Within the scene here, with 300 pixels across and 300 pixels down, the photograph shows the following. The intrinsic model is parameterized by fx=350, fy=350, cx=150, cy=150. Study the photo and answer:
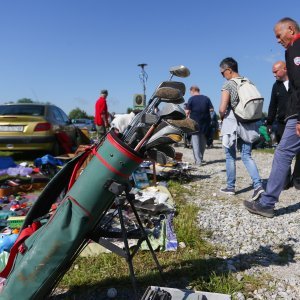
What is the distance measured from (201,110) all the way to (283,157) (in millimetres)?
5298

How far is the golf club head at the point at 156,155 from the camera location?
2.10 m

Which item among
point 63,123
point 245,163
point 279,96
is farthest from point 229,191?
point 63,123

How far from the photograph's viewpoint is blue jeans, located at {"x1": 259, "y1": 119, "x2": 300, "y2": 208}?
3900 millimetres

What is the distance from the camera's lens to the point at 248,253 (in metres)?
3.25

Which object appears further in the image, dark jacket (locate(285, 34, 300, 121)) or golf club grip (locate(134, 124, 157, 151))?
dark jacket (locate(285, 34, 300, 121))

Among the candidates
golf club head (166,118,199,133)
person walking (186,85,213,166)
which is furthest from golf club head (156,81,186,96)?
person walking (186,85,213,166)

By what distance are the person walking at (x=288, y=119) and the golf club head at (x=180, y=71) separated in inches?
69.5

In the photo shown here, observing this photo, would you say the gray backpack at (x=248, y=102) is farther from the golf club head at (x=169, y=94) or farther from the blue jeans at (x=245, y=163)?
the golf club head at (x=169, y=94)

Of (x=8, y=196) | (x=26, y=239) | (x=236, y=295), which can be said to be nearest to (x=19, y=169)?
(x=8, y=196)

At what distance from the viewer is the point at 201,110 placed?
915 cm

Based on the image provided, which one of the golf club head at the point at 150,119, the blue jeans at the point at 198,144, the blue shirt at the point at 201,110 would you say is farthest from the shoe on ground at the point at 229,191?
the golf club head at the point at 150,119

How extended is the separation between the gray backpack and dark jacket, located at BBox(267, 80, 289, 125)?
4.22 feet

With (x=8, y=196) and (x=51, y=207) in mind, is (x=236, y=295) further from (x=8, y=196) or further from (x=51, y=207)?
(x=8, y=196)

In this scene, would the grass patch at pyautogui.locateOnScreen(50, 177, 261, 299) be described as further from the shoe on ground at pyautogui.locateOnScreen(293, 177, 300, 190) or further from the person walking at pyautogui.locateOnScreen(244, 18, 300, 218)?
the shoe on ground at pyautogui.locateOnScreen(293, 177, 300, 190)
